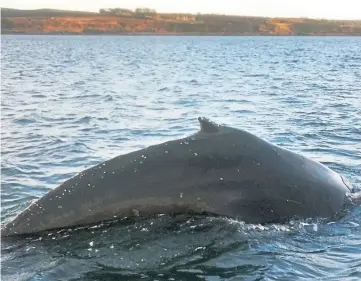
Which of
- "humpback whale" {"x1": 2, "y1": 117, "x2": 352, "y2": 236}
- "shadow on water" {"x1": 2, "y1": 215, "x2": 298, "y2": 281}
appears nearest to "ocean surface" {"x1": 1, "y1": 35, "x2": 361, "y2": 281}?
"shadow on water" {"x1": 2, "y1": 215, "x2": 298, "y2": 281}

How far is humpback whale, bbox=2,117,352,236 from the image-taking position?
762 centimetres

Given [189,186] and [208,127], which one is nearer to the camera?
[189,186]

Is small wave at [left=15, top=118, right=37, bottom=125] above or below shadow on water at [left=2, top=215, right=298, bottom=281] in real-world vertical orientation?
below

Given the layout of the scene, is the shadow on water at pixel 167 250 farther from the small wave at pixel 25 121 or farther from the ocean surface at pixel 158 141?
the small wave at pixel 25 121

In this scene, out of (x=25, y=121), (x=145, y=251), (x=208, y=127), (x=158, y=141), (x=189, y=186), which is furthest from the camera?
(x=25, y=121)

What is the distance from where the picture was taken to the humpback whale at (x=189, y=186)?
762 cm

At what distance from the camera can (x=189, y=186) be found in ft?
25.6

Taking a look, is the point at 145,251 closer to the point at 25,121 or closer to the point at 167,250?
the point at 167,250

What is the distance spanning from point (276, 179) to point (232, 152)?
750 mm

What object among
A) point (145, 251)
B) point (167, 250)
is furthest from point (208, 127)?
point (145, 251)

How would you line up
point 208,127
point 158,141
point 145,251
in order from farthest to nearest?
point 158,141 < point 208,127 < point 145,251

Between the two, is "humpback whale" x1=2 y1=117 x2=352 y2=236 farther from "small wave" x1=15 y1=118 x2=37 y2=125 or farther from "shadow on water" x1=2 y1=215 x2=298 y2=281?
"small wave" x1=15 y1=118 x2=37 y2=125

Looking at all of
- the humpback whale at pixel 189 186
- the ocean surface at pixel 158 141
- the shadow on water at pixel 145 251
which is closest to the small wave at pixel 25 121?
the ocean surface at pixel 158 141

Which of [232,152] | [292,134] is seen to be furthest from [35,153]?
[232,152]
